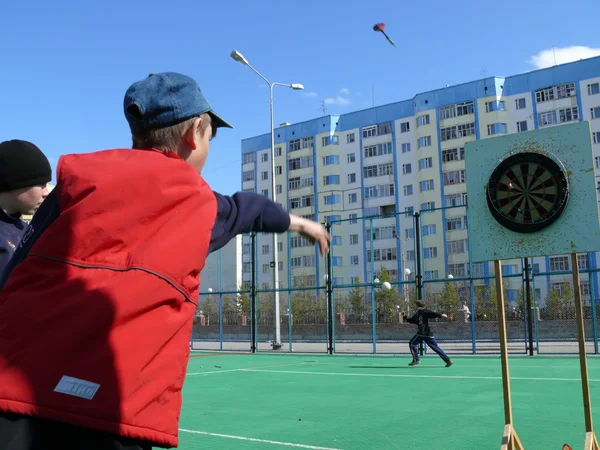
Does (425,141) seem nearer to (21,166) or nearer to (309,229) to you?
(21,166)

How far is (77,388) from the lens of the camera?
1295 mm

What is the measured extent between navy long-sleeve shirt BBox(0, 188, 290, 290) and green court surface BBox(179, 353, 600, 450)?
4760mm

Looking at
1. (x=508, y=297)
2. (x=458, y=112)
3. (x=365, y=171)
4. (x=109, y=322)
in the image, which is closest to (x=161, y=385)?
(x=109, y=322)

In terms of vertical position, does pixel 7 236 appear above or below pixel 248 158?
below

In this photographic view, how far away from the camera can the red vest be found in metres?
1.30

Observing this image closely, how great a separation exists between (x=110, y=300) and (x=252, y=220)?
0.55 m

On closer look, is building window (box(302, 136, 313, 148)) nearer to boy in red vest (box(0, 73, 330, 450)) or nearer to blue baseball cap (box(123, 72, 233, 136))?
blue baseball cap (box(123, 72, 233, 136))

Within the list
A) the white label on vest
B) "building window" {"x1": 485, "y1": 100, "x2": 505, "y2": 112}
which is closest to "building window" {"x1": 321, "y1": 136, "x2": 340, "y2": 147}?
"building window" {"x1": 485, "y1": 100, "x2": 505, "y2": 112}

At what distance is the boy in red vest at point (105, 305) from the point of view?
1303 millimetres

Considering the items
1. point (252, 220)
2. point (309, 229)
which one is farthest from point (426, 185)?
point (252, 220)

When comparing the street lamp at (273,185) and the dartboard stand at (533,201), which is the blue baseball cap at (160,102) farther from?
the street lamp at (273,185)

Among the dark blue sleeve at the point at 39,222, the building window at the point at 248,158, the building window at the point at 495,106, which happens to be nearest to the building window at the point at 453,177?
the building window at the point at 495,106

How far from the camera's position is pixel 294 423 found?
7473mm

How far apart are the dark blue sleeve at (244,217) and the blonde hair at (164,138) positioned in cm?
18
